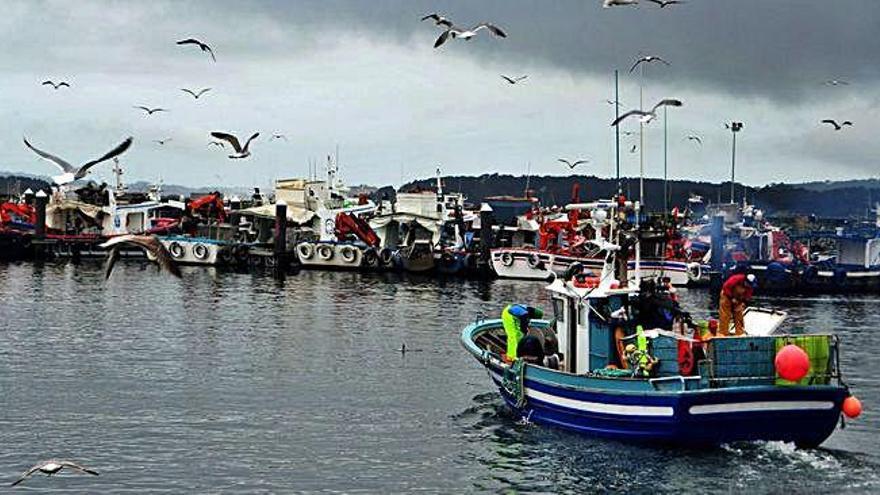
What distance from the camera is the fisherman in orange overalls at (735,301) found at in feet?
74.2

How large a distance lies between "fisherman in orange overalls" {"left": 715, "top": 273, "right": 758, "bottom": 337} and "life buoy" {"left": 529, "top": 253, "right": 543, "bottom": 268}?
4816 centimetres

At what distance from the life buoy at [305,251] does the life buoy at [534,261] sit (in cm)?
1527

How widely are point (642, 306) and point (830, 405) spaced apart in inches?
167

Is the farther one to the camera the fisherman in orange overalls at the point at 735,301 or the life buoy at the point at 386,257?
the life buoy at the point at 386,257

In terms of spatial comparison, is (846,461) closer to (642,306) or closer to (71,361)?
(642,306)

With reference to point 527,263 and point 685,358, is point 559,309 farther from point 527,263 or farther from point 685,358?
point 527,263

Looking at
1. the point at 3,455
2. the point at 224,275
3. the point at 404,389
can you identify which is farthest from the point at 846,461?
the point at 224,275

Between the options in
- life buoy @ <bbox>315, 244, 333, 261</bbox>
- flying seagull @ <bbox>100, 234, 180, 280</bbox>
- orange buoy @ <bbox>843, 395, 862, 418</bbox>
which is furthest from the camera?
life buoy @ <bbox>315, 244, 333, 261</bbox>

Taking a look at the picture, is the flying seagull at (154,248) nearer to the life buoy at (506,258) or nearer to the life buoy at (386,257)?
the life buoy at (506,258)

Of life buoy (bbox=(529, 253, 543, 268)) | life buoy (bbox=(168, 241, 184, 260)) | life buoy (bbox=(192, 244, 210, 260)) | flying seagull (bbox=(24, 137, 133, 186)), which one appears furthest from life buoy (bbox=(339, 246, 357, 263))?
flying seagull (bbox=(24, 137, 133, 186))

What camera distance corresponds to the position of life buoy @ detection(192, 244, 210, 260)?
7794 centimetres

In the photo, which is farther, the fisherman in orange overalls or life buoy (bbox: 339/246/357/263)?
life buoy (bbox: 339/246/357/263)

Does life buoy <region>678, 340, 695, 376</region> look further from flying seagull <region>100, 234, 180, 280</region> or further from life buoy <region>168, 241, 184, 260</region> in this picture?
life buoy <region>168, 241, 184, 260</region>

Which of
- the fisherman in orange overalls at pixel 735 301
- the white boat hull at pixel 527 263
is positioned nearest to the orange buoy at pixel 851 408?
the fisherman in orange overalls at pixel 735 301
